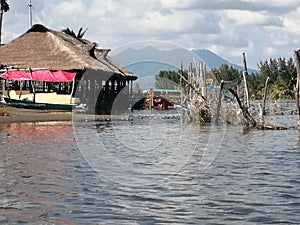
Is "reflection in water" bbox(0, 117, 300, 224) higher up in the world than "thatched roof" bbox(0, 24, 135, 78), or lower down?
lower down

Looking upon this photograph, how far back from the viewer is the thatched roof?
47562mm

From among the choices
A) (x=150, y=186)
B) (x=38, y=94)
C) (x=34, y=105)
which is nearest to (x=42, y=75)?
(x=38, y=94)

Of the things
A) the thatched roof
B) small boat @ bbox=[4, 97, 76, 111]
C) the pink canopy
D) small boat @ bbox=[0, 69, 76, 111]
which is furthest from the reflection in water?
the thatched roof

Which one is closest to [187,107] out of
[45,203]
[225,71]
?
[45,203]

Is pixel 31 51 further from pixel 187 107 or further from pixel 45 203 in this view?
Answer: pixel 45 203

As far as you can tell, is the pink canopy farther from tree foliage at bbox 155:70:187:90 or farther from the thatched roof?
tree foliage at bbox 155:70:187:90

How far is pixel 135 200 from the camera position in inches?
457

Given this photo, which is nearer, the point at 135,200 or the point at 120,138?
the point at 135,200

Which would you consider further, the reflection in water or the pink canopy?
the pink canopy

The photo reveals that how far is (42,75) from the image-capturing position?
4600 cm

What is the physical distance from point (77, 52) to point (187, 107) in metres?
17.1

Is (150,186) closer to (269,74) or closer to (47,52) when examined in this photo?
(47,52)

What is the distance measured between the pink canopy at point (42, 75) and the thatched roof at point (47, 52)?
0.62 meters

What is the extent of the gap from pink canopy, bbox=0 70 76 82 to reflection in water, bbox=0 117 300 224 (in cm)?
2212
